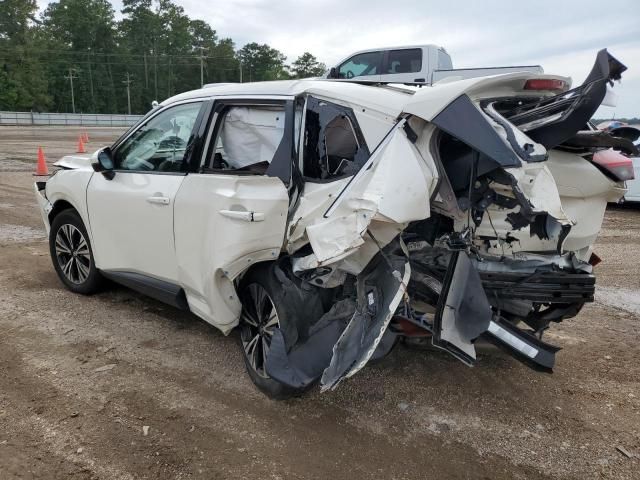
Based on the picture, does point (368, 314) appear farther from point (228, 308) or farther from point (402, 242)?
point (228, 308)

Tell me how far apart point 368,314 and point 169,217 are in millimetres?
1718

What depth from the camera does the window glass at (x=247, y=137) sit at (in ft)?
11.2

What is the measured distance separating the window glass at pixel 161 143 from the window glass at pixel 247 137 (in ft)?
0.96

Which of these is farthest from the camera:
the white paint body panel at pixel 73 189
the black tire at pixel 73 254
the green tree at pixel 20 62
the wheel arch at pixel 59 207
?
the green tree at pixel 20 62

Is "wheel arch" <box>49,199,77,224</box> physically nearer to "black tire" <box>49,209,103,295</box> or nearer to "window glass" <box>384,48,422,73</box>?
"black tire" <box>49,209,103,295</box>

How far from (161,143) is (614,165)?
3.28 metres

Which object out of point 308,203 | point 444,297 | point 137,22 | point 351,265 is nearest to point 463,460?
point 444,297

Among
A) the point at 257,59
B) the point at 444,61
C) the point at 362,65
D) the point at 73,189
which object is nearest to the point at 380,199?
the point at 73,189

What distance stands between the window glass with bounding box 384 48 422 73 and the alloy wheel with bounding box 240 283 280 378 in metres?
11.6

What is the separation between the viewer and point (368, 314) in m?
2.89

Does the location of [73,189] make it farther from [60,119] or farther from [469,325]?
[60,119]

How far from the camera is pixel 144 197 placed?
13.0 feet

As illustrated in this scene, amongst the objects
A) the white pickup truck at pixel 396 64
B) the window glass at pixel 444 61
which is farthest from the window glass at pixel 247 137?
the window glass at pixel 444 61

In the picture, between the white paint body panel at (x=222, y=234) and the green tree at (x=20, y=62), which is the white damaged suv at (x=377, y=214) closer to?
the white paint body panel at (x=222, y=234)
